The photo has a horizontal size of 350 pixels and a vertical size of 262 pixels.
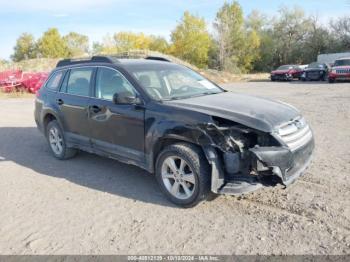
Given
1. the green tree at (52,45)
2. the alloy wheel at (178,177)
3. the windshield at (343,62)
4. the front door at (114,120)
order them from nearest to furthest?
1. the alloy wheel at (178,177)
2. the front door at (114,120)
3. the windshield at (343,62)
4. the green tree at (52,45)

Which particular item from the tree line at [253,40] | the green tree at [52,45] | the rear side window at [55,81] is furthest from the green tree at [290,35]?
the rear side window at [55,81]

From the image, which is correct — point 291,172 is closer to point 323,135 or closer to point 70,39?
point 323,135

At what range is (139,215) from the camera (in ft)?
13.6

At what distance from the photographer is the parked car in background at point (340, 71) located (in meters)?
23.7

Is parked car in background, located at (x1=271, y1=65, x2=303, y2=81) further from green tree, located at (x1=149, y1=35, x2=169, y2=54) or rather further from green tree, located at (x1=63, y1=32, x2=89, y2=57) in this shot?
green tree, located at (x1=63, y1=32, x2=89, y2=57)

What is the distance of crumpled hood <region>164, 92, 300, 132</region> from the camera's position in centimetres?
391

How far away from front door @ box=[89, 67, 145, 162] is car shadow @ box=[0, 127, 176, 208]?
0.45 meters

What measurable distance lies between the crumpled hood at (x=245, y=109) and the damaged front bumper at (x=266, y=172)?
0.94 feet

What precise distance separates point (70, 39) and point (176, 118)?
8496 centimetres

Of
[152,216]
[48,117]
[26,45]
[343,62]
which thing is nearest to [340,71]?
[343,62]

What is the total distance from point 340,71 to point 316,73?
161 inches

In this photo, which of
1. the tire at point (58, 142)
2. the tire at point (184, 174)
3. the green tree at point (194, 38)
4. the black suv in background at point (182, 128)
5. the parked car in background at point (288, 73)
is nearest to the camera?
the black suv in background at point (182, 128)

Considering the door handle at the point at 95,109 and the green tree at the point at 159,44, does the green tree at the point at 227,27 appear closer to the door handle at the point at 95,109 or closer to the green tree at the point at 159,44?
the green tree at the point at 159,44

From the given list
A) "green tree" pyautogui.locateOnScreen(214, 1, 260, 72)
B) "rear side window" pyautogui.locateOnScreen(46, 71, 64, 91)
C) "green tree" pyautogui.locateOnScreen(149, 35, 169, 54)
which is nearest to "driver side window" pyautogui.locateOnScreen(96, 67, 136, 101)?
"rear side window" pyautogui.locateOnScreen(46, 71, 64, 91)
